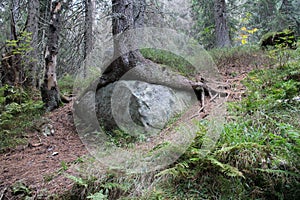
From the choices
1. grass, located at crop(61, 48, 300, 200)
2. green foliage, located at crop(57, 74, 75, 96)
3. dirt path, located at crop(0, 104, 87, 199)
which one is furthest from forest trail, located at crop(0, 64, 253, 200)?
green foliage, located at crop(57, 74, 75, 96)

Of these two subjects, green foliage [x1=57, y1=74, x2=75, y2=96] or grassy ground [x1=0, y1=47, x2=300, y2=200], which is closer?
grassy ground [x1=0, y1=47, x2=300, y2=200]

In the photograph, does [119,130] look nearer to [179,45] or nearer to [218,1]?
[179,45]

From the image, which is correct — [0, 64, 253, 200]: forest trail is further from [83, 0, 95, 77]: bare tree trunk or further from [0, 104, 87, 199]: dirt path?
[83, 0, 95, 77]: bare tree trunk

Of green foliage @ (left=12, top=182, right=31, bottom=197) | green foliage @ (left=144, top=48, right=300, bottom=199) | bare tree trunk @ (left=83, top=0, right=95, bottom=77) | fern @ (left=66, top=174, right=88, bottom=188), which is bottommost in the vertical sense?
green foliage @ (left=12, top=182, right=31, bottom=197)

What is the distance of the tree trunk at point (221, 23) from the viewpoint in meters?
9.39

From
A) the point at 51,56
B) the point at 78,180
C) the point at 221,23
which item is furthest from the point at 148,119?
the point at 221,23

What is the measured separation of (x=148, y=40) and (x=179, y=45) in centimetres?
133

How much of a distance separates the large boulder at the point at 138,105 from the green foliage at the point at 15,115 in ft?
5.38

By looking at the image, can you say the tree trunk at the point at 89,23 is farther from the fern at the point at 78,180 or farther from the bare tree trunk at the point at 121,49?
the fern at the point at 78,180

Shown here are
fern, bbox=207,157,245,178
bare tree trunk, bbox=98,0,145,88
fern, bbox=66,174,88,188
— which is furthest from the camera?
bare tree trunk, bbox=98,0,145,88

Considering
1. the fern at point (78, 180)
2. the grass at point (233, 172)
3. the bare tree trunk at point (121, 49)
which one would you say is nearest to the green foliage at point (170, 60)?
the bare tree trunk at point (121, 49)

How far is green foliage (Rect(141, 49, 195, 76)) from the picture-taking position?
609 cm

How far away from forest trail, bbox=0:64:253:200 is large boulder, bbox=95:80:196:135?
0.71 meters

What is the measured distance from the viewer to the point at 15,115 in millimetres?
5574
